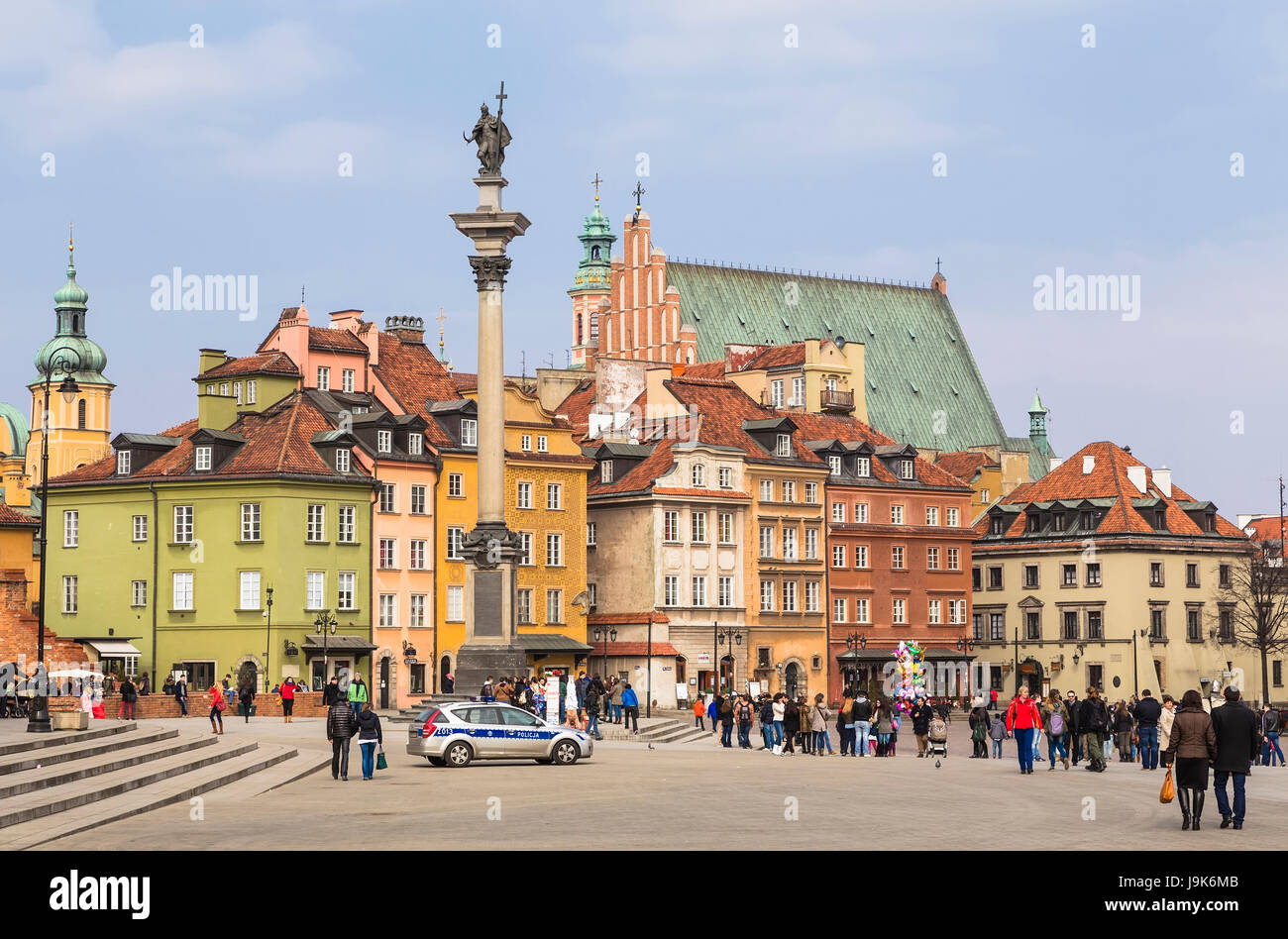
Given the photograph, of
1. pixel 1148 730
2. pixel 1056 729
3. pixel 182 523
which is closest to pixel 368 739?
pixel 1056 729

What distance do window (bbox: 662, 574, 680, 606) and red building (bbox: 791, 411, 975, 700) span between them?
Result: 35.8ft

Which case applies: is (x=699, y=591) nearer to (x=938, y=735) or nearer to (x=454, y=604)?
(x=454, y=604)

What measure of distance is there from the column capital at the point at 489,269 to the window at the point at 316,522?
1148 inches

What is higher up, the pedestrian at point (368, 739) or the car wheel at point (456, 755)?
the pedestrian at point (368, 739)

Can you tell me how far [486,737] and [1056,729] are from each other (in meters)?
12.6

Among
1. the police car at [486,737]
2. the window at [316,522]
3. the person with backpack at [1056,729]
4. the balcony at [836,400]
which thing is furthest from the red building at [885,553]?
the police car at [486,737]

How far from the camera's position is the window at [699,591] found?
96.8 metres

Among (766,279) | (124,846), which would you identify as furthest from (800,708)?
(766,279)

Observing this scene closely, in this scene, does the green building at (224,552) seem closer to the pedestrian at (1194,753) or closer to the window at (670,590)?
the window at (670,590)

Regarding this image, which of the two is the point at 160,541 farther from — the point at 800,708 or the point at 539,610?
the point at 800,708

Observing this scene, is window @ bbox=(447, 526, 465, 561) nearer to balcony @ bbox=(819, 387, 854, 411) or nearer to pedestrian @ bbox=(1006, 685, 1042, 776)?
balcony @ bbox=(819, 387, 854, 411)

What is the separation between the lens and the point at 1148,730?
46281 mm

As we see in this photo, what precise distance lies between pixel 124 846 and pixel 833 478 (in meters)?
83.0

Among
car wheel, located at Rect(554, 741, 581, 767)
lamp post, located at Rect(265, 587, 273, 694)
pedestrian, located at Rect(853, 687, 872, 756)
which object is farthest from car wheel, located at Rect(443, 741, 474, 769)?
lamp post, located at Rect(265, 587, 273, 694)
